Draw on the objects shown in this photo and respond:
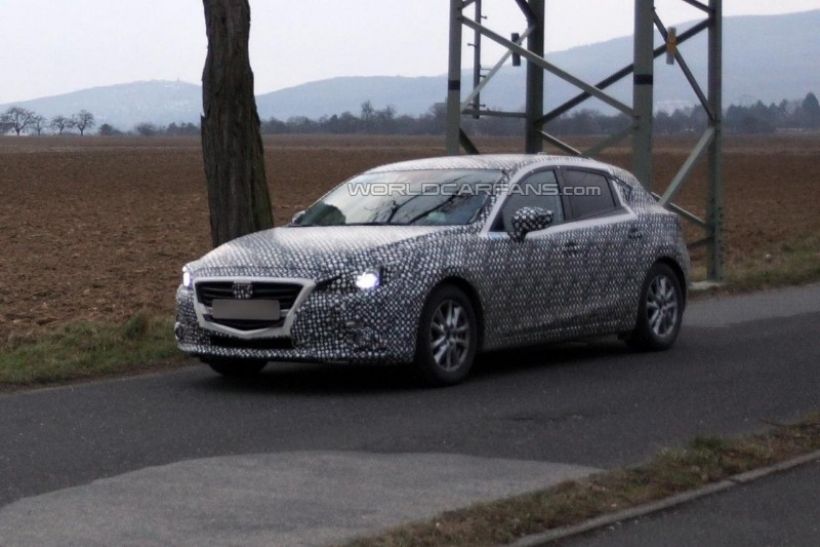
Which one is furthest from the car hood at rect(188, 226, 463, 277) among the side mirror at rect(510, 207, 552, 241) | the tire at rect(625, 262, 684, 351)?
the tire at rect(625, 262, 684, 351)

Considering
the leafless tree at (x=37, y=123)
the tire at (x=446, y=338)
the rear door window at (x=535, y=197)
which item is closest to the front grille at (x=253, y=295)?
the tire at (x=446, y=338)

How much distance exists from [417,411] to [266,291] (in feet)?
4.35

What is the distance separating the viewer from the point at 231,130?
530 inches

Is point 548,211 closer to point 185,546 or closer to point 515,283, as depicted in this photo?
point 515,283

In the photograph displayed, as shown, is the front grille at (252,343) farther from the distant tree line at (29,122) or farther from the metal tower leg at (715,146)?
the distant tree line at (29,122)

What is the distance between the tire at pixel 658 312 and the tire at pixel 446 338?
7.10 ft

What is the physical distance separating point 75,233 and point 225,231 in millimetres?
18803

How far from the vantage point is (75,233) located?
3173cm

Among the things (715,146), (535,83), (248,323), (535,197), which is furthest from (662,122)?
(248,323)

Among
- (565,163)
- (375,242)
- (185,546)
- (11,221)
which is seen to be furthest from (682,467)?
(11,221)

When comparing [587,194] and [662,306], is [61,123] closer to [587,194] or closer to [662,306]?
[662,306]

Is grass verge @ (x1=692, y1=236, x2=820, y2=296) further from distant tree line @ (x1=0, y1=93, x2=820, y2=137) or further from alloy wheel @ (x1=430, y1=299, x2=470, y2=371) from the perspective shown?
distant tree line @ (x1=0, y1=93, x2=820, y2=137)

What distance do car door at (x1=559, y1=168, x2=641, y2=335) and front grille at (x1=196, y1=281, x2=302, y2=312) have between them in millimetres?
2402

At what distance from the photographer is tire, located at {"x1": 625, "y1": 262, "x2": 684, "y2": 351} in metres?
12.5
